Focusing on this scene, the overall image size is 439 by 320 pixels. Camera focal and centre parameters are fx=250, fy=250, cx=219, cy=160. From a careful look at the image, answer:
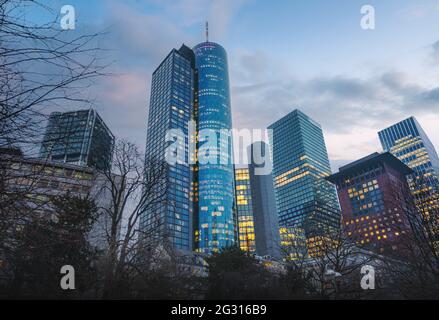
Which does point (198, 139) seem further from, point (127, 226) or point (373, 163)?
point (127, 226)

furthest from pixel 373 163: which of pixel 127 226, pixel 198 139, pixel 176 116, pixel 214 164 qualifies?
pixel 127 226

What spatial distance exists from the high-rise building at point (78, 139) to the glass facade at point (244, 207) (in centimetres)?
15388

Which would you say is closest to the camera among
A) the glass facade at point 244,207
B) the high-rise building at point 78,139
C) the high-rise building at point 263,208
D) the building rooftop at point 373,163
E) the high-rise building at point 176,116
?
the high-rise building at point 78,139

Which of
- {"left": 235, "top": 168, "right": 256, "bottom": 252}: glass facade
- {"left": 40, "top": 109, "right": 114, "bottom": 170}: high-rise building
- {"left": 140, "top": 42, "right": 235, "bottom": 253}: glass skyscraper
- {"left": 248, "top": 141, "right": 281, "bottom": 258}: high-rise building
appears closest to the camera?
{"left": 40, "top": 109, "right": 114, "bottom": 170}: high-rise building

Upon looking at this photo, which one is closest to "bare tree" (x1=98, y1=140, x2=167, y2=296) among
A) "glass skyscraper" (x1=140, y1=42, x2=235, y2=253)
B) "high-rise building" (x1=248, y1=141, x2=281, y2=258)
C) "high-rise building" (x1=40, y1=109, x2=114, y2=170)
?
"high-rise building" (x1=40, y1=109, x2=114, y2=170)

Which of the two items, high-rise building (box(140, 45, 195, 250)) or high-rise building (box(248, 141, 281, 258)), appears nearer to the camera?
high-rise building (box(140, 45, 195, 250))

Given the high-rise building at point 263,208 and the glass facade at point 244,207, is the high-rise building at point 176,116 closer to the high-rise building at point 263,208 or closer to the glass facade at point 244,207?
the glass facade at point 244,207

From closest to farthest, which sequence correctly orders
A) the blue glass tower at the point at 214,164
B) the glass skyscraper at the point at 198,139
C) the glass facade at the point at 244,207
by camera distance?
the glass skyscraper at the point at 198,139 → the blue glass tower at the point at 214,164 → the glass facade at the point at 244,207

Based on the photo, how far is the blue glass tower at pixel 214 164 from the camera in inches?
5650

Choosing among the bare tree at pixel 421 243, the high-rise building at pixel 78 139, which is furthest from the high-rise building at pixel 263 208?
the high-rise building at pixel 78 139

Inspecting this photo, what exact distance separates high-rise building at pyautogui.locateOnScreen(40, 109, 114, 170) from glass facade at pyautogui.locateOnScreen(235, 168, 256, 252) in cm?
15388

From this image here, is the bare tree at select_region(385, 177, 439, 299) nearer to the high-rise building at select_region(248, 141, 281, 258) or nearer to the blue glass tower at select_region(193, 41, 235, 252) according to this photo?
the blue glass tower at select_region(193, 41, 235, 252)

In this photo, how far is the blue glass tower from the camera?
144 metres
